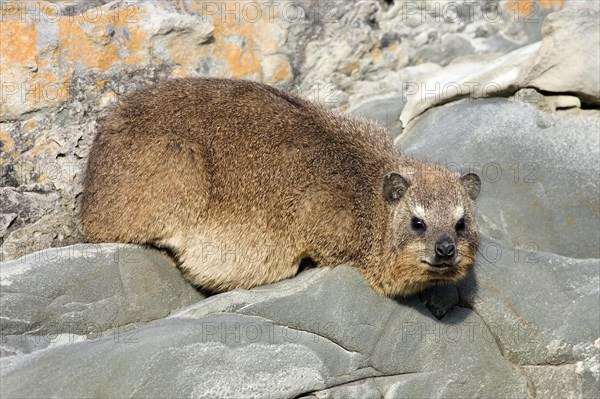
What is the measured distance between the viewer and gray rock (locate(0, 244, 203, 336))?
29.3ft

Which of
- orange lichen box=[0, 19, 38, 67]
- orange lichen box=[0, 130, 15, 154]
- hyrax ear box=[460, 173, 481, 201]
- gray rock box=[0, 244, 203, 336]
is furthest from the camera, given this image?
orange lichen box=[0, 19, 38, 67]

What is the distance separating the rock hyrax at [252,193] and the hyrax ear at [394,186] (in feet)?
0.04

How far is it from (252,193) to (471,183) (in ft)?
8.50

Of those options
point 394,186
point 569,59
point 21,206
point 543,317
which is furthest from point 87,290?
point 569,59

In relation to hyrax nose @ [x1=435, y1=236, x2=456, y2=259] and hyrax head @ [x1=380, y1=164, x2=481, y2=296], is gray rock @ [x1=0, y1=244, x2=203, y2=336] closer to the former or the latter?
hyrax head @ [x1=380, y1=164, x2=481, y2=296]

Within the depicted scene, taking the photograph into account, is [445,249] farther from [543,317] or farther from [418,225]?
[543,317]

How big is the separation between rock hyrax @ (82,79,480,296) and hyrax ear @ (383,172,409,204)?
1 centimetres

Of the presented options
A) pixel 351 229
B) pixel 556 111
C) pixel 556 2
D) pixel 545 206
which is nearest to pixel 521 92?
pixel 556 111

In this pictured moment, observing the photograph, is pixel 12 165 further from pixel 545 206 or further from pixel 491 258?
pixel 545 206

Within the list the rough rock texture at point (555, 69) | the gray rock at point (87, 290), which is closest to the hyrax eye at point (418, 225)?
the gray rock at point (87, 290)

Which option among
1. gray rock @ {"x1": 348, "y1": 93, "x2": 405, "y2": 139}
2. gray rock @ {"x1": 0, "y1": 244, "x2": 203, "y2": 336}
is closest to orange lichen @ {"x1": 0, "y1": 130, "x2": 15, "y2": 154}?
gray rock @ {"x1": 0, "y1": 244, "x2": 203, "y2": 336}

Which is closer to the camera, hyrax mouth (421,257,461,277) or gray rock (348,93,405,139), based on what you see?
hyrax mouth (421,257,461,277)

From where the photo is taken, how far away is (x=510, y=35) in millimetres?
15125

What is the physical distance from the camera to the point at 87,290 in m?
9.41
